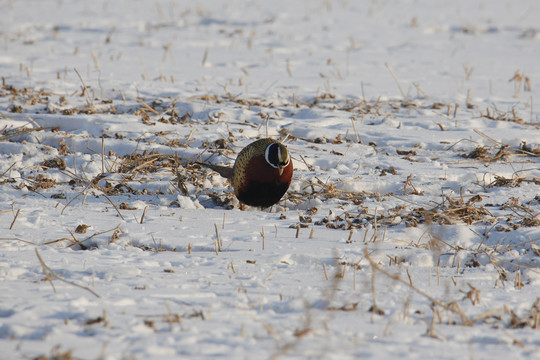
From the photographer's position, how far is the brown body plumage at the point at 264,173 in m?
3.62

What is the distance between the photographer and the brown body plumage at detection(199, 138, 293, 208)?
142 inches

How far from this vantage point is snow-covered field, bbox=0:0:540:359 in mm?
2217

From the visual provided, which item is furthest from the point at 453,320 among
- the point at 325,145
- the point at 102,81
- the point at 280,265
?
the point at 102,81

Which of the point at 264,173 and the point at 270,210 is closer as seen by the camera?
the point at 264,173

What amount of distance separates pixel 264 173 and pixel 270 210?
54 centimetres

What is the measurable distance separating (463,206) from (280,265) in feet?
4.93

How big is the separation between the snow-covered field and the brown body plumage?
188 millimetres

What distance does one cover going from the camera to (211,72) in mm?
7820

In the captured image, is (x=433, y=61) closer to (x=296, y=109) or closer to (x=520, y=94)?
(x=520, y=94)

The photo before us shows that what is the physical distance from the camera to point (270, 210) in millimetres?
4137

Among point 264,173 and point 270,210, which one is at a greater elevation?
point 264,173

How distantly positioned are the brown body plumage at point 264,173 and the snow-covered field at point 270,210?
0.62 feet

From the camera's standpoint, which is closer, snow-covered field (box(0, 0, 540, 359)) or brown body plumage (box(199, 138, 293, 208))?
snow-covered field (box(0, 0, 540, 359))

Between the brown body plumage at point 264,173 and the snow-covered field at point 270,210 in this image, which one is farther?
the brown body plumage at point 264,173
